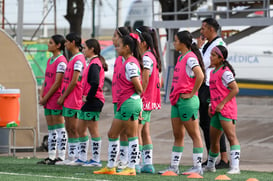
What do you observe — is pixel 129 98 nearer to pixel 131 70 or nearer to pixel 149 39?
pixel 131 70

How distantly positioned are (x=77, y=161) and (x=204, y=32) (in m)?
2.71

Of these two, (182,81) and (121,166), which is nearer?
(182,81)

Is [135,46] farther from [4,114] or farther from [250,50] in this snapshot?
[250,50]

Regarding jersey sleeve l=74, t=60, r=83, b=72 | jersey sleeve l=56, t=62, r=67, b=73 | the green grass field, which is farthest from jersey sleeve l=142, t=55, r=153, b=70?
jersey sleeve l=56, t=62, r=67, b=73

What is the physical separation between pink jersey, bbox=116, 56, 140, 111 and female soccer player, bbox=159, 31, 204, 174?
2.21 feet

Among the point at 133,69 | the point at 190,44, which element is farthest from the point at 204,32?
the point at 133,69

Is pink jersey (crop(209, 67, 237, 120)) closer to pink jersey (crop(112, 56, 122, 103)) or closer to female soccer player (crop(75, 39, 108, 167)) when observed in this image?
pink jersey (crop(112, 56, 122, 103))

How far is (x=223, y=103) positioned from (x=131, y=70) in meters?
1.45

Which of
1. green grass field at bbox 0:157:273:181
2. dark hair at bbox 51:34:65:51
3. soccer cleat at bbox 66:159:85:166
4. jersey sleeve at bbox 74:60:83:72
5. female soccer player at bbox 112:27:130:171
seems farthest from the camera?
dark hair at bbox 51:34:65:51

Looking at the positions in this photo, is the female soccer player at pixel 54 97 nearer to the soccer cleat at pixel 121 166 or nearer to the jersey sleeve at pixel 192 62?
the soccer cleat at pixel 121 166

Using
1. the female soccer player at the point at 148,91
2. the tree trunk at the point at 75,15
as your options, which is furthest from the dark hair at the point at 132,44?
the tree trunk at the point at 75,15

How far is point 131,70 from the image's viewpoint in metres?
10.0

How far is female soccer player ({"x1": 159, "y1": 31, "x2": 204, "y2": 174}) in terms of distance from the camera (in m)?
10.4

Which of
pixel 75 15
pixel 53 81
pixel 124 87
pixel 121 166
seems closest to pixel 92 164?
pixel 121 166
